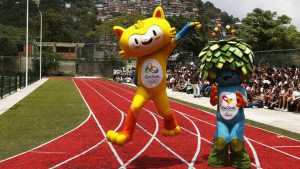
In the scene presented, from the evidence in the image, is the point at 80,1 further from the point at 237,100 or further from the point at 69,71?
the point at 237,100

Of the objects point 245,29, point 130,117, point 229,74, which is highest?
point 245,29

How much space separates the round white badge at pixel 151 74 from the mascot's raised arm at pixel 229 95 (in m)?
1.07

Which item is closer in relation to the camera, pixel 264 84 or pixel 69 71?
pixel 264 84

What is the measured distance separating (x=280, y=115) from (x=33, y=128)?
34.6ft

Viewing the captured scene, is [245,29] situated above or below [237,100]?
above

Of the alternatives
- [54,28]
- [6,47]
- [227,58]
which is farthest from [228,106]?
[54,28]

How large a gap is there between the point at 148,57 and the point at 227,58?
1735 millimetres

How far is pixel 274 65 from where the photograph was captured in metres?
24.5

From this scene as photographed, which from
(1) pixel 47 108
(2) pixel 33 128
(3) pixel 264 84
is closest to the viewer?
(2) pixel 33 128

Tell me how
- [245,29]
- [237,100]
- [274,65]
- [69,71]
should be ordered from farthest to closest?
1. [69,71]
2. [245,29]
3. [274,65]
4. [237,100]

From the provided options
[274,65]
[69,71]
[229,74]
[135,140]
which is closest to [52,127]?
[135,140]

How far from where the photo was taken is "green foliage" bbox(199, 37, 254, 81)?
866 centimetres

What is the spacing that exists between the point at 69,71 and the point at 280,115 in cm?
5752

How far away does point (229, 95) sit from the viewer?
8.77 meters
